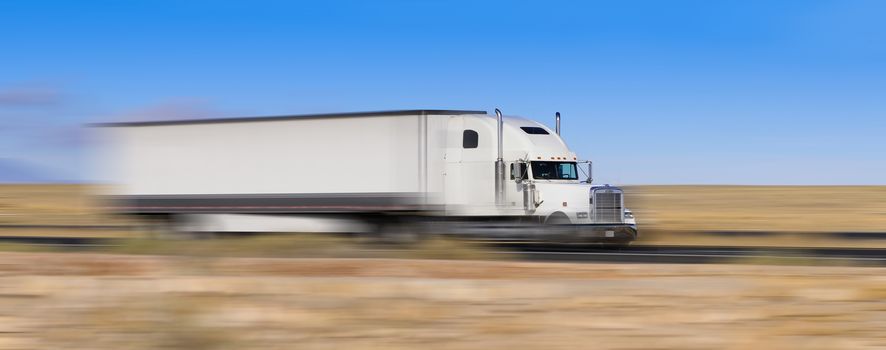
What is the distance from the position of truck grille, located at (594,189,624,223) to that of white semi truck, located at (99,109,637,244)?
0.03 m

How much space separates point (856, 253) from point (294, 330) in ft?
46.5

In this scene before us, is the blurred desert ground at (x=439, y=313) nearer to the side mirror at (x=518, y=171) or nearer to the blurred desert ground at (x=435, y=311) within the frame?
the blurred desert ground at (x=435, y=311)

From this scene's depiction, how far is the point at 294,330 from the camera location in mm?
9555

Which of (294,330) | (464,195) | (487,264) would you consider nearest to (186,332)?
(294,330)

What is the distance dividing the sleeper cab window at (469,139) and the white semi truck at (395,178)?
0.02 metres

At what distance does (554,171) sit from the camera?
78.6 ft

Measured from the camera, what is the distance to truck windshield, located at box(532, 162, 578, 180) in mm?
23609

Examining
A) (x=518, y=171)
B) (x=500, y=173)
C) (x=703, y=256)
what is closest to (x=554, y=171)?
(x=518, y=171)

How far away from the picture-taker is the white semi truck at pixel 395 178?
23.5m

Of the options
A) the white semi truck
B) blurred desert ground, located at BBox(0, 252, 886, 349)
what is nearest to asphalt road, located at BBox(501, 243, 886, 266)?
the white semi truck

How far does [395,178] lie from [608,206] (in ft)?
14.9

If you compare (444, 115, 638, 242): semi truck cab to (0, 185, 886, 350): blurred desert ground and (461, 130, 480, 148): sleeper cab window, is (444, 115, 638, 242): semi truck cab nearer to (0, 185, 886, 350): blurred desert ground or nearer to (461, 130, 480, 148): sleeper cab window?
(461, 130, 480, 148): sleeper cab window

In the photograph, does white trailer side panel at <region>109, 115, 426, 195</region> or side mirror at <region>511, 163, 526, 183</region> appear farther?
white trailer side panel at <region>109, 115, 426, 195</region>

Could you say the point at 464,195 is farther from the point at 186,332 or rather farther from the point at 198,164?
the point at 186,332
